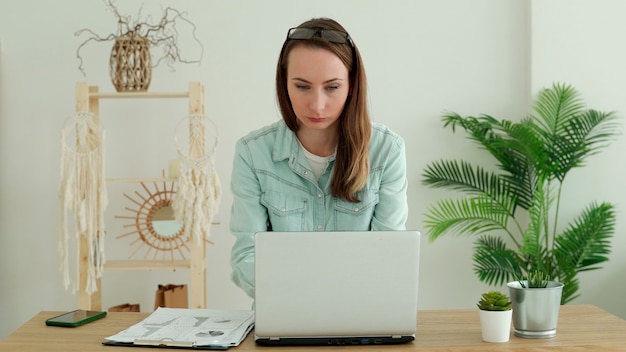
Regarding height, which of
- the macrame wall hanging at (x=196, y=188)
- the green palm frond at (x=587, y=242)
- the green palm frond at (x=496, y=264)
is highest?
the macrame wall hanging at (x=196, y=188)

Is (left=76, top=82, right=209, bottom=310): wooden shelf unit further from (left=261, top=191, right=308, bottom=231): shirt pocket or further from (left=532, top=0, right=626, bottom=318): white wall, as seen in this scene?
(left=532, top=0, right=626, bottom=318): white wall

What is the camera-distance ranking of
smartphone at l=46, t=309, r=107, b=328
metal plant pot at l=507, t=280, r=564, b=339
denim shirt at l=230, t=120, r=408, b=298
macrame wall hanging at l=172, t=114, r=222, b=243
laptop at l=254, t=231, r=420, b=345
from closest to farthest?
laptop at l=254, t=231, r=420, b=345 → metal plant pot at l=507, t=280, r=564, b=339 → smartphone at l=46, t=309, r=107, b=328 → denim shirt at l=230, t=120, r=408, b=298 → macrame wall hanging at l=172, t=114, r=222, b=243

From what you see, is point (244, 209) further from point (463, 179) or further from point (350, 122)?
point (463, 179)

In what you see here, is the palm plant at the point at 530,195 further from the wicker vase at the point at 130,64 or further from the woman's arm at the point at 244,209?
the woman's arm at the point at 244,209

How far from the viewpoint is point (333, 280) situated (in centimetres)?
183

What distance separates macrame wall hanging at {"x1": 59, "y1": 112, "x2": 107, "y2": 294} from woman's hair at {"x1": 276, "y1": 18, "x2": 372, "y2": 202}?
1890mm

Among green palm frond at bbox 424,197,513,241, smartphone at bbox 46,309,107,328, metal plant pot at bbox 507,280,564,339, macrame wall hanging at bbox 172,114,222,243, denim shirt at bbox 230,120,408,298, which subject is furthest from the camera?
green palm frond at bbox 424,197,513,241

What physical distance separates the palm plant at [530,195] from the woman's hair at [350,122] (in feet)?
6.16

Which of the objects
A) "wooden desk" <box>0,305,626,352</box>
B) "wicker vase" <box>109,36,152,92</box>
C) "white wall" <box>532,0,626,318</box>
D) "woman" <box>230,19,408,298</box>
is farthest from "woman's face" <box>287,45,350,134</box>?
"white wall" <box>532,0,626,318</box>

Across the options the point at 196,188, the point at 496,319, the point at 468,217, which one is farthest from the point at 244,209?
the point at 468,217

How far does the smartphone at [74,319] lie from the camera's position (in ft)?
6.83

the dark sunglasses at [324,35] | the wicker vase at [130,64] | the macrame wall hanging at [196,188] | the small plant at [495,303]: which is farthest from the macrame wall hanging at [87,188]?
the small plant at [495,303]

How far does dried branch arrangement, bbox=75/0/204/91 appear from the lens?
404 cm

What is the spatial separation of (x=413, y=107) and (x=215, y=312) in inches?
100
